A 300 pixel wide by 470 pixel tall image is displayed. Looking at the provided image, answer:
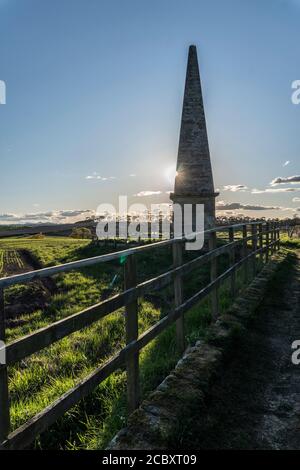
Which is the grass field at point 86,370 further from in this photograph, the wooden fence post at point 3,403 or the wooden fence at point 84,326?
the wooden fence post at point 3,403

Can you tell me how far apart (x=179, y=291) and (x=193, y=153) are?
15.8 metres

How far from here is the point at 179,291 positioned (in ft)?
15.1

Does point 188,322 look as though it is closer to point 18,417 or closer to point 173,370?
point 173,370

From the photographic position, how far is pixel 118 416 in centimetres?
334

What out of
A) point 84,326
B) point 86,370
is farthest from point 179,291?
point 84,326

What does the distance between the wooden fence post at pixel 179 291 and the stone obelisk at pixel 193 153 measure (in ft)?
50.0

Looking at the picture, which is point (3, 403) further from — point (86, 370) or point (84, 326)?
point (86, 370)

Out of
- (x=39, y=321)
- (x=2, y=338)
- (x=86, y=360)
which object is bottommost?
(x=39, y=321)

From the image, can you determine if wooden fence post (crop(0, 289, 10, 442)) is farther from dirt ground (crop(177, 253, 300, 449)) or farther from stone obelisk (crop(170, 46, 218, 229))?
stone obelisk (crop(170, 46, 218, 229))

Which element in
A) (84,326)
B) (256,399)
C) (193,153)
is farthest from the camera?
(193,153)

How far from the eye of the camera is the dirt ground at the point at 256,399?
298 cm

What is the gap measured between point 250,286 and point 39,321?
6.17 meters

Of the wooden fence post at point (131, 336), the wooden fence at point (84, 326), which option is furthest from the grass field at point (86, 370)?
the wooden fence at point (84, 326)
